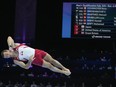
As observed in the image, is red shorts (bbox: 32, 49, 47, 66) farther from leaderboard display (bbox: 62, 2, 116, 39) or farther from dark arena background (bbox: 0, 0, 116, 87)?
dark arena background (bbox: 0, 0, 116, 87)

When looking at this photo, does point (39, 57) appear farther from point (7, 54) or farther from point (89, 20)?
point (89, 20)

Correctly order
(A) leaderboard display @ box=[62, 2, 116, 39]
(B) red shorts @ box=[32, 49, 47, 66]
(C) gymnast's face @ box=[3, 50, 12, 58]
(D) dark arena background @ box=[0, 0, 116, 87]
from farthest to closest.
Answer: (D) dark arena background @ box=[0, 0, 116, 87] < (A) leaderboard display @ box=[62, 2, 116, 39] < (B) red shorts @ box=[32, 49, 47, 66] < (C) gymnast's face @ box=[3, 50, 12, 58]

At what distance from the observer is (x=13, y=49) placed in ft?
31.9

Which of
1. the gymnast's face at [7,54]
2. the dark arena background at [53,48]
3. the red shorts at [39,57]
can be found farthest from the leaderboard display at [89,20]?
the gymnast's face at [7,54]

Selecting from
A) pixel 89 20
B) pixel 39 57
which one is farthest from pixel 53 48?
pixel 39 57

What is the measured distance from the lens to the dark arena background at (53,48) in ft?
45.2

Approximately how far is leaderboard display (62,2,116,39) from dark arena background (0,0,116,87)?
0.92 feet

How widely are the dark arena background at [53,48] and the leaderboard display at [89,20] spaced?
280 mm

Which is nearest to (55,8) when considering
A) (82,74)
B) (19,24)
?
(19,24)

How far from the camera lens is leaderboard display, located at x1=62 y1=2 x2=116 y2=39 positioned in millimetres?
13422

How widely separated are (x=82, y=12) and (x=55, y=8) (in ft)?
3.89

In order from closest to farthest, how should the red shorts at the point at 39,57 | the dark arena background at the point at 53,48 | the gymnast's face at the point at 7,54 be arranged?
the gymnast's face at the point at 7,54, the red shorts at the point at 39,57, the dark arena background at the point at 53,48

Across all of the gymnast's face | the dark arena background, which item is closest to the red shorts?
the gymnast's face

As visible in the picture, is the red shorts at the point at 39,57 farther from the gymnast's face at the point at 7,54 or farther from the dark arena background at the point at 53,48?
the dark arena background at the point at 53,48
